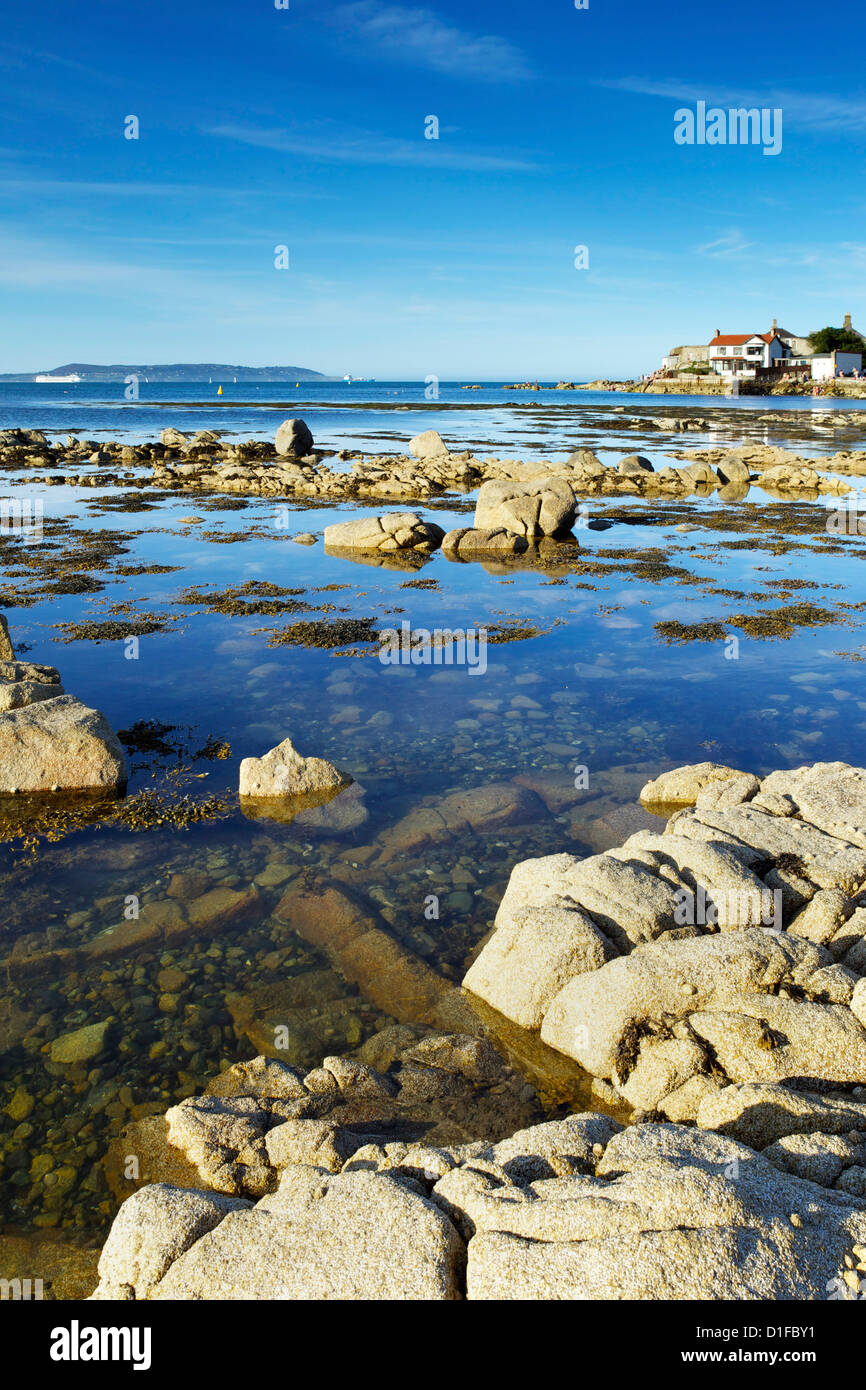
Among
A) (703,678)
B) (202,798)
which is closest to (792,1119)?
(202,798)

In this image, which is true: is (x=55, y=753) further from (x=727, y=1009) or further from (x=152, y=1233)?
(x=727, y=1009)

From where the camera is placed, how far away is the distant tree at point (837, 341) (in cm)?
14521

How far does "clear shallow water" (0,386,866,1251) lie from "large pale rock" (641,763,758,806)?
411mm

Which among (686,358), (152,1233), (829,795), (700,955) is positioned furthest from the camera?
(686,358)

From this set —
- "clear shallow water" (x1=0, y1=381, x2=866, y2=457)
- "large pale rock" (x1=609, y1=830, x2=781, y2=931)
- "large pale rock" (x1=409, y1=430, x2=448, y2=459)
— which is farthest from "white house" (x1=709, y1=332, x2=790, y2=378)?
"large pale rock" (x1=609, y1=830, x2=781, y2=931)

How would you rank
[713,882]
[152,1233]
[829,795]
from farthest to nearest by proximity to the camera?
[829,795] → [713,882] → [152,1233]

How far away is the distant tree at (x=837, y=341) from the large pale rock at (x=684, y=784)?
16038cm

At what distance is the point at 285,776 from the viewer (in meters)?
11.2

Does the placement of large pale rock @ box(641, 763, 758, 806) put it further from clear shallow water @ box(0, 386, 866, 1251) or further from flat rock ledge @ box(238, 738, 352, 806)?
flat rock ledge @ box(238, 738, 352, 806)

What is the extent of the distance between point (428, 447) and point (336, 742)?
41.2 meters

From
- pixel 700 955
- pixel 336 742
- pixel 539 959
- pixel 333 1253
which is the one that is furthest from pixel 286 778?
pixel 333 1253

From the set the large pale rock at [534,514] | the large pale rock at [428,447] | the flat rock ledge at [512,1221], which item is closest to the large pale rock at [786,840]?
the flat rock ledge at [512,1221]

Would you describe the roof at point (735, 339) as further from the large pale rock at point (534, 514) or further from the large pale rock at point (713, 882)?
the large pale rock at point (713, 882)

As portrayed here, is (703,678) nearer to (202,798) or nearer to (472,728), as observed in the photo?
(472,728)
